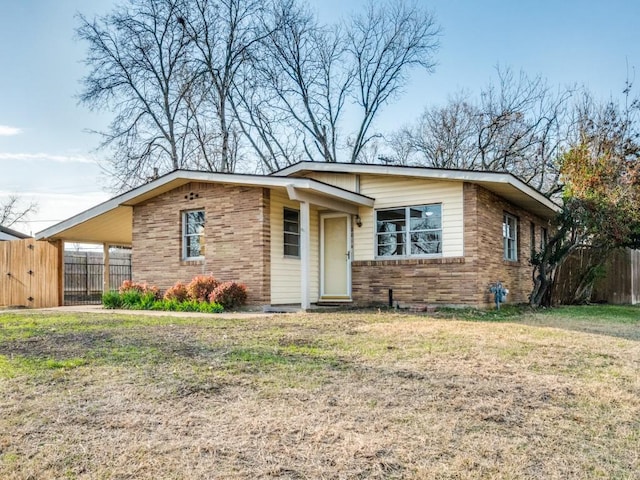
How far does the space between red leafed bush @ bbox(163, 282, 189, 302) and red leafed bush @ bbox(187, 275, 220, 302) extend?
36cm

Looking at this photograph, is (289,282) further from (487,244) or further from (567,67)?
(567,67)

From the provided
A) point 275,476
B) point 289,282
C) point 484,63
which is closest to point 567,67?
point 484,63

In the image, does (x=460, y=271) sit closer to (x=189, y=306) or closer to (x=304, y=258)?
(x=304, y=258)

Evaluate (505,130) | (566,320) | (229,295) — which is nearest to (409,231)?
(566,320)

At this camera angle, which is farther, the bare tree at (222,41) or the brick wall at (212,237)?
the bare tree at (222,41)

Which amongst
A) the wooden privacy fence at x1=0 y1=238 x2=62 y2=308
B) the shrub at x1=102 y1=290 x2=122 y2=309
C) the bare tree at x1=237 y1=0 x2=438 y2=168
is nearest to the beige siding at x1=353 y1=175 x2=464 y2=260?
the shrub at x1=102 y1=290 x2=122 y2=309

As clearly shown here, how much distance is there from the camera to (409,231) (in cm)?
1245

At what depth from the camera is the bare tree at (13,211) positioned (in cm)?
3869

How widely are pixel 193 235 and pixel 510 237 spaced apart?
8681 mm

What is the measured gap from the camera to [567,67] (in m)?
20.9

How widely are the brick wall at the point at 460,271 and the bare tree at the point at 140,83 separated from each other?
1492 cm

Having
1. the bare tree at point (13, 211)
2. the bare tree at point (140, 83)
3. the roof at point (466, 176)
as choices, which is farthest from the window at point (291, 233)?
the bare tree at point (13, 211)

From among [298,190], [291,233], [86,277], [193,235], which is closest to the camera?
[298,190]

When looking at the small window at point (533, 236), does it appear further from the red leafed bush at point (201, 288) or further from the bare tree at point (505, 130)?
the red leafed bush at point (201, 288)
